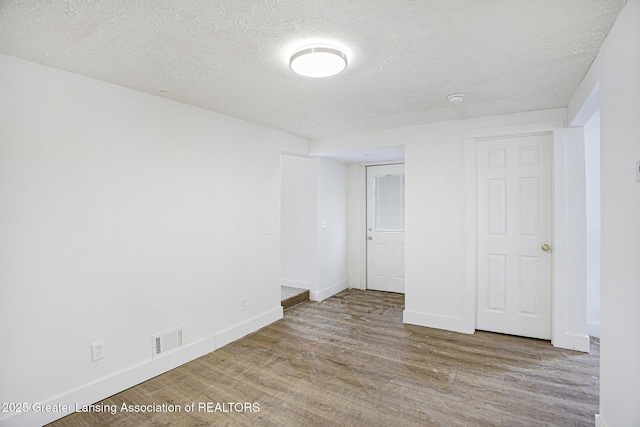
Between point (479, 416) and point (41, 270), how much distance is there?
119 inches

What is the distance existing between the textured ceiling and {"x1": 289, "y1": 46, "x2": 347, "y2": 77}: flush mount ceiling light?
61 mm

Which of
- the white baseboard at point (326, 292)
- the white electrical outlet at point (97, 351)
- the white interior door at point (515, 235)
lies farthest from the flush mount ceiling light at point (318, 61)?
the white baseboard at point (326, 292)

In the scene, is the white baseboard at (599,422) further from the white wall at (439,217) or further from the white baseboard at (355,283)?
the white baseboard at (355,283)

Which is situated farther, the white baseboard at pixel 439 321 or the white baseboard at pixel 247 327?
the white baseboard at pixel 439 321

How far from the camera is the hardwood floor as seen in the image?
2.12 m

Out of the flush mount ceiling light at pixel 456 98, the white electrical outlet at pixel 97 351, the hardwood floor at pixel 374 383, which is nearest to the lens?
the hardwood floor at pixel 374 383

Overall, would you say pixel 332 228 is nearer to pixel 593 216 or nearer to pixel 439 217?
pixel 439 217

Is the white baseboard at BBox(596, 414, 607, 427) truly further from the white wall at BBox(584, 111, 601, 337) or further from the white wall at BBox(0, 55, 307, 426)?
the white wall at BBox(0, 55, 307, 426)

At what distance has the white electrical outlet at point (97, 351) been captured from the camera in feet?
7.59

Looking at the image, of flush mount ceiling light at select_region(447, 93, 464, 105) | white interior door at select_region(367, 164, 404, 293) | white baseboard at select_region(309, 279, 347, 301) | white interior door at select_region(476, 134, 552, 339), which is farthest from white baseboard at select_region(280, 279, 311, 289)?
flush mount ceiling light at select_region(447, 93, 464, 105)

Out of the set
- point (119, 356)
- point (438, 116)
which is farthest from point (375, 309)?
point (119, 356)

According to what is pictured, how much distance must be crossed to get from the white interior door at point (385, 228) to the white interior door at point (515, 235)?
1.73 m

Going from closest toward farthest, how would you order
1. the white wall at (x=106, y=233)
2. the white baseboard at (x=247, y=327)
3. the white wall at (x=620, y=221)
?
the white wall at (x=620, y=221) < the white wall at (x=106, y=233) < the white baseboard at (x=247, y=327)

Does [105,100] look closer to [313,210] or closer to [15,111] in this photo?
[15,111]
